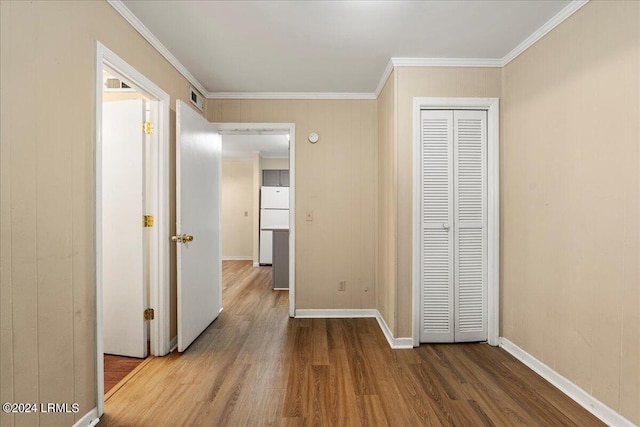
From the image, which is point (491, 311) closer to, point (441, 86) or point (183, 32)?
point (441, 86)

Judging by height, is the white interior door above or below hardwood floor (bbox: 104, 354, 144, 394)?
above

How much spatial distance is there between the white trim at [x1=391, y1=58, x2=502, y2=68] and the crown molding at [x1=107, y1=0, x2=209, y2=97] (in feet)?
6.31

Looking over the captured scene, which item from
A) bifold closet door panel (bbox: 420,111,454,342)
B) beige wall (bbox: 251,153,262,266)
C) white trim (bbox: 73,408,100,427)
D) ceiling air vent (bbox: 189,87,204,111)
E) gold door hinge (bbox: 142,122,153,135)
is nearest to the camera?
white trim (bbox: 73,408,100,427)

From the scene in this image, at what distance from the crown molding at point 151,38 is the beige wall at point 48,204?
0.09 metres

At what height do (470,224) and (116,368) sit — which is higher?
(470,224)

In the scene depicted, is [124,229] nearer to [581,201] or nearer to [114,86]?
[114,86]

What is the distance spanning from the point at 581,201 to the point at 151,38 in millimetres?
3217

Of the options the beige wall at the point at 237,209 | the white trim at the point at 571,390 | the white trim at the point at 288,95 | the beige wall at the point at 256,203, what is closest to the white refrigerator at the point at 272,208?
the beige wall at the point at 256,203

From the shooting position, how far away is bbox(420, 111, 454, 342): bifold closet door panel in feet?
9.12

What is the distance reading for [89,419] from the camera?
5.63 feet

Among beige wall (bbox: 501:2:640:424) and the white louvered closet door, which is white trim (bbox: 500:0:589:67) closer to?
beige wall (bbox: 501:2:640:424)

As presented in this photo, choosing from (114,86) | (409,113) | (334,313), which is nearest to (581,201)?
(409,113)

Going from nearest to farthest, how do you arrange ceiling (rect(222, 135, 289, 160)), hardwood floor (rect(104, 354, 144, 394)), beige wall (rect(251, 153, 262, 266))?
hardwood floor (rect(104, 354, 144, 394)) → ceiling (rect(222, 135, 289, 160)) → beige wall (rect(251, 153, 262, 266))

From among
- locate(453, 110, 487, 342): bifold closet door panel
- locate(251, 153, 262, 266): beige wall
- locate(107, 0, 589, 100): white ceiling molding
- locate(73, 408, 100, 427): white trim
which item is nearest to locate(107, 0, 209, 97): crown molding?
locate(107, 0, 589, 100): white ceiling molding
